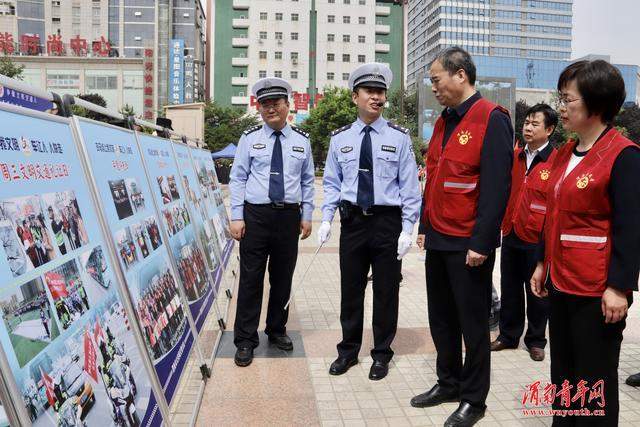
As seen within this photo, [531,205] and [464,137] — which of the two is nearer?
[464,137]

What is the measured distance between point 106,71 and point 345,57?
96.4 ft

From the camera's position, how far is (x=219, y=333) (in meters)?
4.28

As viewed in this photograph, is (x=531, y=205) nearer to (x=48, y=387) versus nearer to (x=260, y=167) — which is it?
(x=260, y=167)

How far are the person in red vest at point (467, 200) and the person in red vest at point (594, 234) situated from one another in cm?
38

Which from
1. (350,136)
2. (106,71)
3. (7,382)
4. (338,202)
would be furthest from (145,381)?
(106,71)

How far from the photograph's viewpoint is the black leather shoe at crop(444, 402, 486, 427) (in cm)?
278

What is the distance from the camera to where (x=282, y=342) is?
4.00 meters

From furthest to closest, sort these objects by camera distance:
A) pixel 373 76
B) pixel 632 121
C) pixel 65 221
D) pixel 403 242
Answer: pixel 632 121 → pixel 373 76 → pixel 403 242 → pixel 65 221

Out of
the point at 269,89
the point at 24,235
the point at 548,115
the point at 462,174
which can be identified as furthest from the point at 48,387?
the point at 548,115

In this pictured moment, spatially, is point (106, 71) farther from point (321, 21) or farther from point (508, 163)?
point (508, 163)

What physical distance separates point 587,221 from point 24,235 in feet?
6.80

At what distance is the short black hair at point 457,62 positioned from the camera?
281 cm

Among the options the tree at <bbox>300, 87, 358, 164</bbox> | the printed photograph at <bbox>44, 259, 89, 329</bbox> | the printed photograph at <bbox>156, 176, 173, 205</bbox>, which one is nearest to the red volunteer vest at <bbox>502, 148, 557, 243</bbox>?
the printed photograph at <bbox>156, 176, 173, 205</bbox>

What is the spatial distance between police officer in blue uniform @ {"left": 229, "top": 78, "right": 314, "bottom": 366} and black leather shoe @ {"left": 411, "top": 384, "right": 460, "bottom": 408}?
1.22 metres
